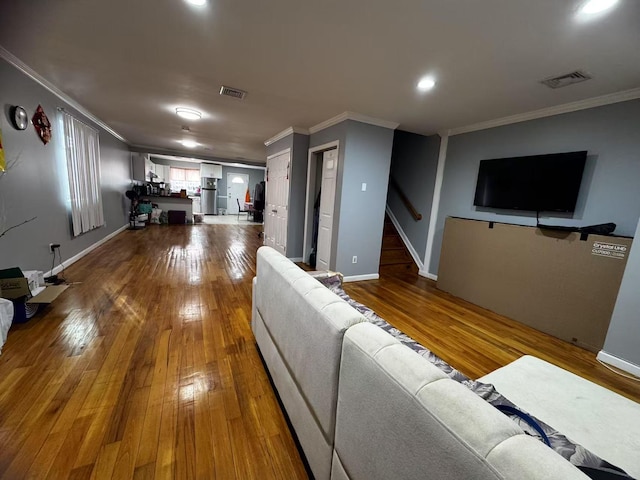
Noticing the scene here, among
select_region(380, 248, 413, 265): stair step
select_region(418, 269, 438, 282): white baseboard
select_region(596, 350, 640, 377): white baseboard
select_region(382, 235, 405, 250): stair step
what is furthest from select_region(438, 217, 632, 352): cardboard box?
select_region(382, 235, 405, 250): stair step

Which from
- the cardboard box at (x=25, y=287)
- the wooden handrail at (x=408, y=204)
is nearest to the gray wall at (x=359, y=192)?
the wooden handrail at (x=408, y=204)

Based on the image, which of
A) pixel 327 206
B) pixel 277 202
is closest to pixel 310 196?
pixel 327 206

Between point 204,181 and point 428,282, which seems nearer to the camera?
point 428,282

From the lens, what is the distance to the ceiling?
1610 mm

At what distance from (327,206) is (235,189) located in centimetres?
922

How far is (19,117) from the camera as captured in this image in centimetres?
262

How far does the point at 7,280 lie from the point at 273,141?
4360 millimetres

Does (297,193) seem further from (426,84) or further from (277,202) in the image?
(426,84)

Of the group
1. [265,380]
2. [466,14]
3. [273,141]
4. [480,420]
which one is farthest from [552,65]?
[273,141]

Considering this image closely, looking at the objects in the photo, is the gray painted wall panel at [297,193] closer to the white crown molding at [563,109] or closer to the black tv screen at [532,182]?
the white crown molding at [563,109]

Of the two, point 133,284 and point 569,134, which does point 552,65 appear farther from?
point 133,284

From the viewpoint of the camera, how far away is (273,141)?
5.41 meters

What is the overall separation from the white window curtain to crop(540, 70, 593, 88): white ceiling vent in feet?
18.5

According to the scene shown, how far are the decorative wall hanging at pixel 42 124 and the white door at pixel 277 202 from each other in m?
3.12
